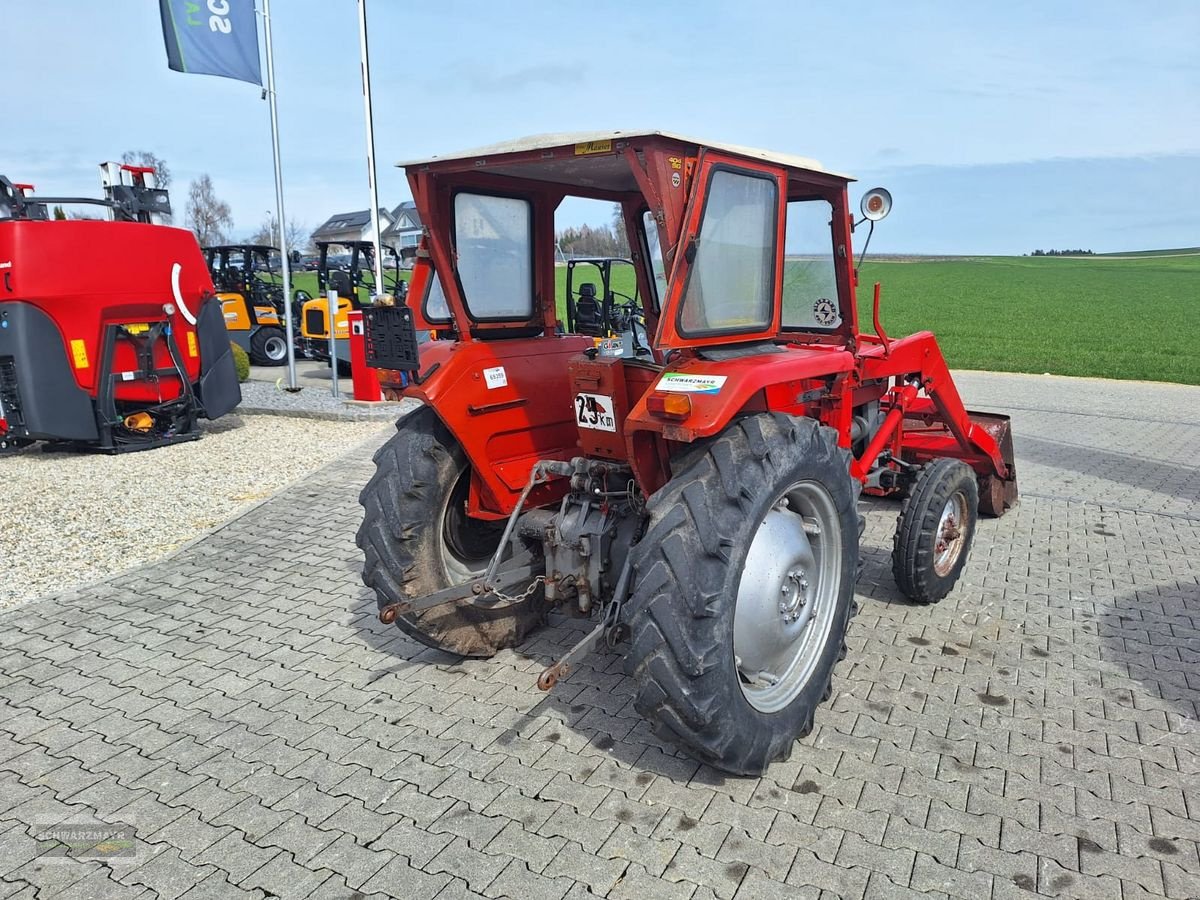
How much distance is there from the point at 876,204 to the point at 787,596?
78.0 inches

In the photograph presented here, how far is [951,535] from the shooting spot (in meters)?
4.84

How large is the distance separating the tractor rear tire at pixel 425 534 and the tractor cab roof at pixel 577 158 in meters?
1.10

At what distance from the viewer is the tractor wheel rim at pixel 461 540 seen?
3.82 meters

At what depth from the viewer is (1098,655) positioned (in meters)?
4.05

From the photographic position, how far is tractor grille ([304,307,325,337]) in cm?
1396

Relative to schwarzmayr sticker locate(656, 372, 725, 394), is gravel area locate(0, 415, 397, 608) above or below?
below

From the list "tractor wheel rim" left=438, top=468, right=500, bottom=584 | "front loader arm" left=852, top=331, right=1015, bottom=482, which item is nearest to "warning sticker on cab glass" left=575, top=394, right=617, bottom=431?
"tractor wheel rim" left=438, top=468, right=500, bottom=584

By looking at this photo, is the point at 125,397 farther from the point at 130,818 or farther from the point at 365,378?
the point at 130,818

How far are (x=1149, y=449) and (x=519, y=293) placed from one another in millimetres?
7821

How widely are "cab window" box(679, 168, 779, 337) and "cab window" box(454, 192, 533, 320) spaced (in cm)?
118

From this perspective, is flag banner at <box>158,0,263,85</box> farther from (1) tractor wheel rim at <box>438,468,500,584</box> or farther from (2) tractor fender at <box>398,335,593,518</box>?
(1) tractor wheel rim at <box>438,468,500,584</box>

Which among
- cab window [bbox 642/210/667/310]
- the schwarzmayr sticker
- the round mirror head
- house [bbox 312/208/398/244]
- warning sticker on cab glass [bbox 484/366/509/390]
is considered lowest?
warning sticker on cab glass [bbox 484/366/509/390]

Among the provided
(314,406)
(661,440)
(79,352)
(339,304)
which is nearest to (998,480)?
(661,440)

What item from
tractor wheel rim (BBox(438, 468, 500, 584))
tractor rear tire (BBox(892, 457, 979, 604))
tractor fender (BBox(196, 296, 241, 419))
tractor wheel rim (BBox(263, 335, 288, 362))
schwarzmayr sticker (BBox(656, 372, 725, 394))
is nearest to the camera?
schwarzmayr sticker (BBox(656, 372, 725, 394))
